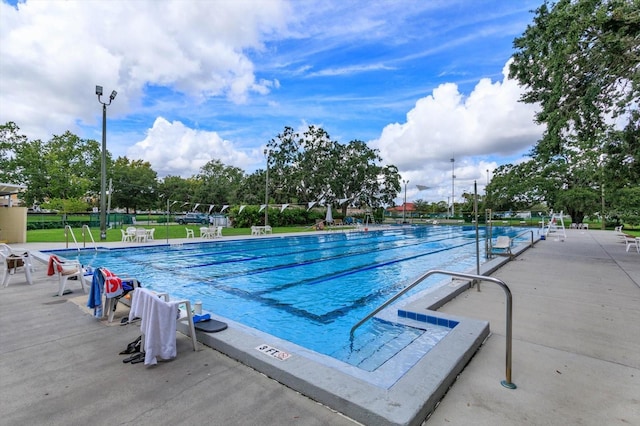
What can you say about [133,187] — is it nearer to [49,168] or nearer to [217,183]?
[217,183]

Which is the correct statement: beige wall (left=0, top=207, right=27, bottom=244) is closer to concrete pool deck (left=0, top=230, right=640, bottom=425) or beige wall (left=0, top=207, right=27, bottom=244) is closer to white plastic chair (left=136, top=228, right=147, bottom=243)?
white plastic chair (left=136, top=228, right=147, bottom=243)

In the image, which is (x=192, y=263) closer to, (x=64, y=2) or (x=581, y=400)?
(x=64, y=2)

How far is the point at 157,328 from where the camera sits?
2.72 m

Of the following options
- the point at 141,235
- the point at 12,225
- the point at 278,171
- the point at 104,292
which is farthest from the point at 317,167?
the point at 104,292

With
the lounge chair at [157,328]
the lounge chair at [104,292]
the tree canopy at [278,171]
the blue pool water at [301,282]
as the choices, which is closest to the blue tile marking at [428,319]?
the blue pool water at [301,282]

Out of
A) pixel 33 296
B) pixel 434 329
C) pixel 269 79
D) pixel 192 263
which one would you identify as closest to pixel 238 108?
pixel 269 79

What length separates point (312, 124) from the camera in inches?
1284

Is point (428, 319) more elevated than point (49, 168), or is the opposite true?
point (49, 168)

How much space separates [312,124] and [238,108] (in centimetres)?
1340

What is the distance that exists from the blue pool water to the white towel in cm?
192

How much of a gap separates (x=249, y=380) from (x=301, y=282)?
511 centimetres

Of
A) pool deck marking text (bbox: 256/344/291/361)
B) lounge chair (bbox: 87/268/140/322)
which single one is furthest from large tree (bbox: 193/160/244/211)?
pool deck marking text (bbox: 256/344/291/361)

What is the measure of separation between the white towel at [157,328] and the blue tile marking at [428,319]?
294 cm

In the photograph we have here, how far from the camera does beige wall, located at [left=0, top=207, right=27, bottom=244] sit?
12195 millimetres
